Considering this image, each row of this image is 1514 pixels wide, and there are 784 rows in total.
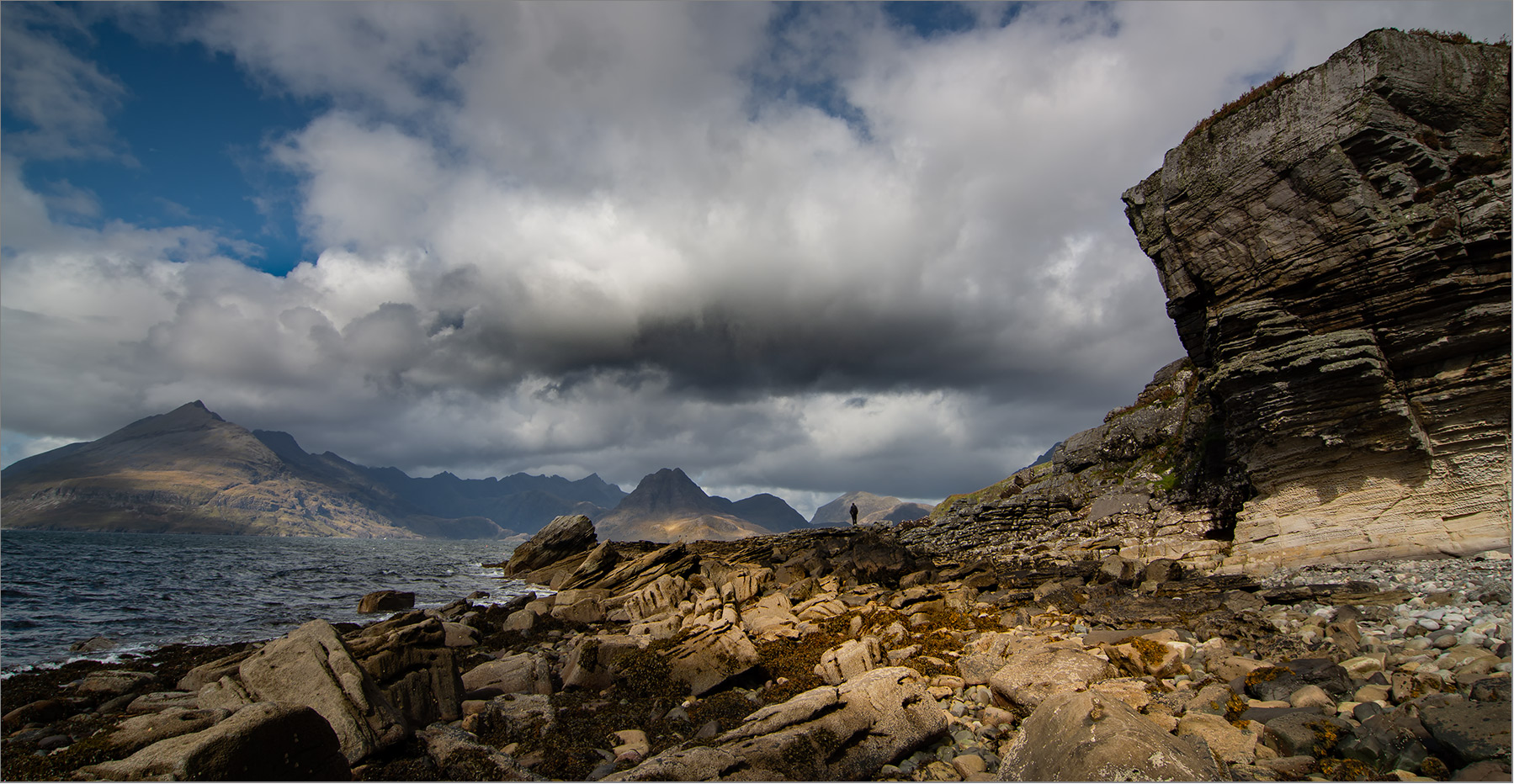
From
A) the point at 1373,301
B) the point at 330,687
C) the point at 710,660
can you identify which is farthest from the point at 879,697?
the point at 1373,301

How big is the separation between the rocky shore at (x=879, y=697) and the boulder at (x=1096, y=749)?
31 millimetres

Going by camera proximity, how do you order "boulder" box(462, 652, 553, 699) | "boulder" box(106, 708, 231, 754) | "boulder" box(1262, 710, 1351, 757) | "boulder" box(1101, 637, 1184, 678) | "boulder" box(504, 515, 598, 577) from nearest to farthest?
1. "boulder" box(1262, 710, 1351, 757)
2. "boulder" box(106, 708, 231, 754)
3. "boulder" box(1101, 637, 1184, 678)
4. "boulder" box(462, 652, 553, 699)
5. "boulder" box(504, 515, 598, 577)

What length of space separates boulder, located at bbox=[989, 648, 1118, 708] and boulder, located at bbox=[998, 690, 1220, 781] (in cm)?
262

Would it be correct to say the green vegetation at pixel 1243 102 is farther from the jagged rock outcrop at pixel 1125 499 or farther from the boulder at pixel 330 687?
the boulder at pixel 330 687

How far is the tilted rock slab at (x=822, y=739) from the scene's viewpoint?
9648 millimetres

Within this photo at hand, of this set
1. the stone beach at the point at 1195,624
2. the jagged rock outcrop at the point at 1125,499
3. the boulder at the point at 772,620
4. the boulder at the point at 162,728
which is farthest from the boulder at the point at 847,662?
the jagged rock outcrop at the point at 1125,499

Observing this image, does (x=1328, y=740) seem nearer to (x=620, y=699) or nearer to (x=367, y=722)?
(x=620, y=699)

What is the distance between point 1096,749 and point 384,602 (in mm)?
38641

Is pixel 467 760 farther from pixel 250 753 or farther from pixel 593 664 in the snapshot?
pixel 593 664

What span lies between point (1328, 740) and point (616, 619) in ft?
84.0

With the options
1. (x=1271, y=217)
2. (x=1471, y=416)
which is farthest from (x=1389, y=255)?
(x=1471, y=416)

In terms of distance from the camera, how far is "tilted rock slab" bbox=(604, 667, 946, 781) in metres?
9.65

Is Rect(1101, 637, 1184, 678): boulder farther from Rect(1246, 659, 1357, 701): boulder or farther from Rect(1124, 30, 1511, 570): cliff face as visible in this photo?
Rect(1124, 30, 1511, 570): cliff face

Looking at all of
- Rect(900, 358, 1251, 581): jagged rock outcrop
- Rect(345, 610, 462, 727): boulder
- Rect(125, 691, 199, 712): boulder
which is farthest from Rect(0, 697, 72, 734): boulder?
Rect(900, 358, 1251, 581): jagged rock outcrop
